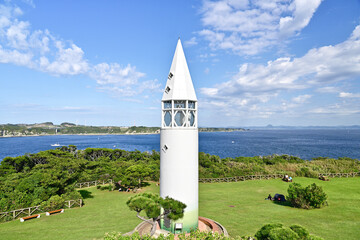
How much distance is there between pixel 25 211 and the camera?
56.3 feet

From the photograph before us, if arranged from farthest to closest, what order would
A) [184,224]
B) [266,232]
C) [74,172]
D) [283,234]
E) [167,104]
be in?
1. [74,172]
2. [167,104]
3. [184,224]
4. [266,232]
5. [283,234]

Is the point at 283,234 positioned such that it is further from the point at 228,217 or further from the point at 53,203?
the point at 53,203

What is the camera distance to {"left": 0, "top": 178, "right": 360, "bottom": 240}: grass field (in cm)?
1329

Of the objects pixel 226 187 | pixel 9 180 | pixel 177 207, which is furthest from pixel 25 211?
pixel 226 187

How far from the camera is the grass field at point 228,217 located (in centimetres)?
1329

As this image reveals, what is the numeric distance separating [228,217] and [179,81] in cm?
1111

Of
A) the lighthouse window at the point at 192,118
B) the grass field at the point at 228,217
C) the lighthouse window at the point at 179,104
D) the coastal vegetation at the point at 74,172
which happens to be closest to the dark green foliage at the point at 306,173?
the coastal vegetation at the point at 74,172

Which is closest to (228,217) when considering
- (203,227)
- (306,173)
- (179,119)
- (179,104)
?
(203,227)

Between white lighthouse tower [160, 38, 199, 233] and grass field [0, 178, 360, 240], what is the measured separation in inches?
149

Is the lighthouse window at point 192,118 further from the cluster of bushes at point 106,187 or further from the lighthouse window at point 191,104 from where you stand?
the cluster of bushes at point 106,187

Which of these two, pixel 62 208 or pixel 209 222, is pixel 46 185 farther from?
pixel 209 222

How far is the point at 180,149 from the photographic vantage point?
11.5 meters

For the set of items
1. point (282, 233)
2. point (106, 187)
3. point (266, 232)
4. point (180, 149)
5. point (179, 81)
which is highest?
point (179, 81)

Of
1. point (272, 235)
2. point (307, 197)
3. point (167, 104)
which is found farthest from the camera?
point (307, 197)
